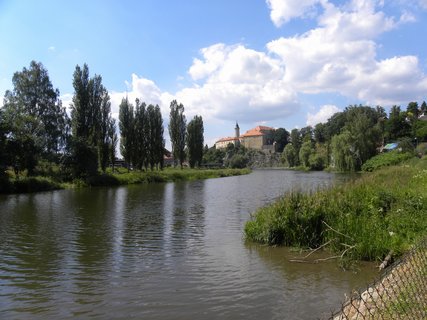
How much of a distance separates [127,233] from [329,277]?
368 inches

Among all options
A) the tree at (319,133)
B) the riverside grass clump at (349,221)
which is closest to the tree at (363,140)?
the tree at (319,133)

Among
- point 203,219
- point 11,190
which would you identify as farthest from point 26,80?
point 203,219

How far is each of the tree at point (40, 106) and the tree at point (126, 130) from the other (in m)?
11.1

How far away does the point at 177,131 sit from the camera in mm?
82688

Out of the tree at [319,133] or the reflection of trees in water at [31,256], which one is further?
the tree at [319,133]

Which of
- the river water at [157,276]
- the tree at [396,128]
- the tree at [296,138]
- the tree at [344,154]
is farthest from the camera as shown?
the tree at [296,138]

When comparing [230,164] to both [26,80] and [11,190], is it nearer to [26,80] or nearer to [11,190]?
[26,80]

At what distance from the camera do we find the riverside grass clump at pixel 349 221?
10734 millimetres

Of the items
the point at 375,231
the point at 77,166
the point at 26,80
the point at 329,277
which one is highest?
the point at 26,80

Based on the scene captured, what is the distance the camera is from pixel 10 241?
14.6 meters

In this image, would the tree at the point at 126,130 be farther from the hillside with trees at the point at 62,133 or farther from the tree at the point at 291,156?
the tree at the point at 291,156

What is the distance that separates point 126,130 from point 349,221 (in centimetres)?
5443

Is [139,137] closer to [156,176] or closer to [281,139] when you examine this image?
[156,176]

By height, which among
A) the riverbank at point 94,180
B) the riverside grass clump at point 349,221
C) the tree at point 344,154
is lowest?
the riverside grass clump at point 349,221
